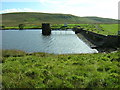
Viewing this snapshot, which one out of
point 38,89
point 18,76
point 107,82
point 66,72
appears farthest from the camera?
point 66,72

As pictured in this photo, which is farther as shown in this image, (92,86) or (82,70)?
(82,70)

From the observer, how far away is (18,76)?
435 inches

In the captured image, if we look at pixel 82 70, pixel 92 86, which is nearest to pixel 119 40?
pixel 82 70

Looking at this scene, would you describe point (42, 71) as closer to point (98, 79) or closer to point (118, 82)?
point (98, 79)

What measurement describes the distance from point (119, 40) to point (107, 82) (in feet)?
94.0

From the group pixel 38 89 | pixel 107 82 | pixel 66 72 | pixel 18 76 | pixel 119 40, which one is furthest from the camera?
pixel 119 40

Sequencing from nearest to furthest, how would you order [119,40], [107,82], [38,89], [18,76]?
[38,89], [107,82], [18,76], [119,40]

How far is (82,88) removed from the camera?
30.3 feet

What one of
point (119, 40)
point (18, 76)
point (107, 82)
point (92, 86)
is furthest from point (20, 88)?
point (119, 40)

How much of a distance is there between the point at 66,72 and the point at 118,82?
135 inches

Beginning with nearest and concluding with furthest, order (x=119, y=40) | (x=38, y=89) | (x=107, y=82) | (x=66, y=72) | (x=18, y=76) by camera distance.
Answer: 1. (x=38, y=89)
2. (x=107, y=82)
3. (x=18, y=76)
4. (x=66, y=72)
5. (x=119, y=40)

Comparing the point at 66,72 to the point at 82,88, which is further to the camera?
the point at 66,72

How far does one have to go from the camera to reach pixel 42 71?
12.2 meters

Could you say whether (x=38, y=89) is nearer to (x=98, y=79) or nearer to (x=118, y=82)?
(x=98, y=79)
